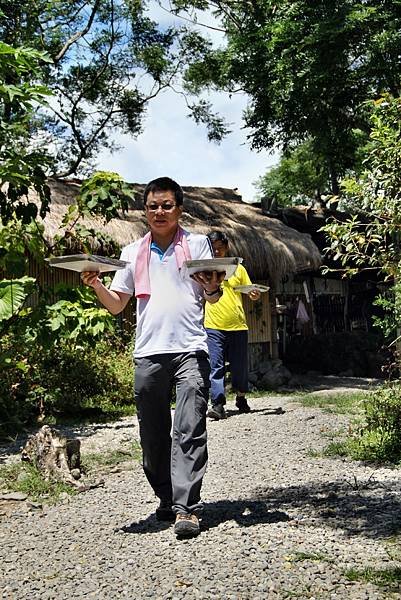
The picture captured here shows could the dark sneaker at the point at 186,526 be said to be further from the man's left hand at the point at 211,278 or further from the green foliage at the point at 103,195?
the green foliage at the point at 103,195

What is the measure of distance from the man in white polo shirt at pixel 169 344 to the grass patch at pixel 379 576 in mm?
902

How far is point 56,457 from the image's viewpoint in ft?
17.2

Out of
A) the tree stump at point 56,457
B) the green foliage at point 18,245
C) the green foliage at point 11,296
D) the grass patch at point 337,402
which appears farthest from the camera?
the grass patch at point 337,402

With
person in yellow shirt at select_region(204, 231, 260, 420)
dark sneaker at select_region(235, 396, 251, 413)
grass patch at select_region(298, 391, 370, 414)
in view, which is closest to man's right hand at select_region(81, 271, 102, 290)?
person in yellow shirt at select_region(204, 231, 260, 420)

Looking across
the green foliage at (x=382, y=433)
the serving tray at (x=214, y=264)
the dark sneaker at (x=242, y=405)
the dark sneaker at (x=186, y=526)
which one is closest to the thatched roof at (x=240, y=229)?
the dark sneaker at (x=242, y=405)

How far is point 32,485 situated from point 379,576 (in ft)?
9.09

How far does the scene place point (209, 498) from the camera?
4.47 metres

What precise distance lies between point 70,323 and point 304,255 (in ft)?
21.6

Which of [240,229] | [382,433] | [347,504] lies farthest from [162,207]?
[240,229]

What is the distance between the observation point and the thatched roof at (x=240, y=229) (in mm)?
11203

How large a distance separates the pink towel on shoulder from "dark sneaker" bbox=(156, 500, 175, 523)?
3.70ft

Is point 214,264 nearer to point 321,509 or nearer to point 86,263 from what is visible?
point 86,263

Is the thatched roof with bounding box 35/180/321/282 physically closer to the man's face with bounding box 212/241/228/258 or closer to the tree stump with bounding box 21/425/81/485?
the man's face with bounding box 212/241/228/258

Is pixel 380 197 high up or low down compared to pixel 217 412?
up
